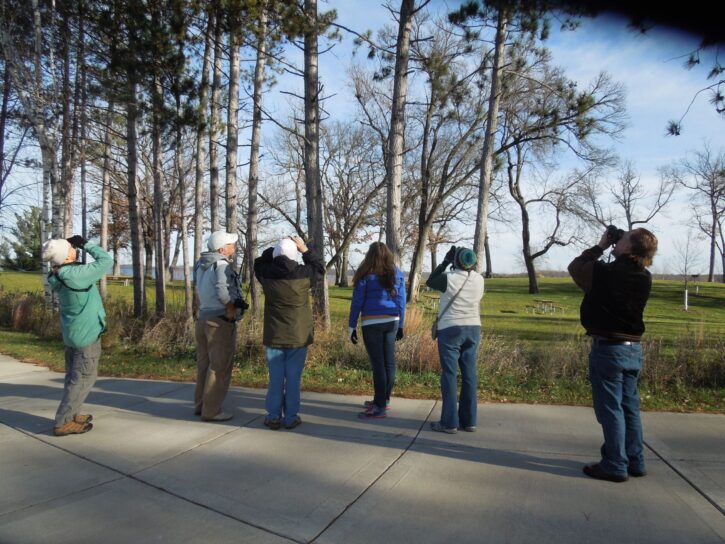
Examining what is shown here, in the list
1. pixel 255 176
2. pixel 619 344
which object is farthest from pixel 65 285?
pixel 255 176

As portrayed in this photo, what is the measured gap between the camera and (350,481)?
3.97 metres

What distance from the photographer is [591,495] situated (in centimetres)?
371

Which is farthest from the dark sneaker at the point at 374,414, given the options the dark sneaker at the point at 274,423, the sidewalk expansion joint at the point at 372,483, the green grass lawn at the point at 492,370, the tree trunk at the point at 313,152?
the tree trunk at the point at 313,152

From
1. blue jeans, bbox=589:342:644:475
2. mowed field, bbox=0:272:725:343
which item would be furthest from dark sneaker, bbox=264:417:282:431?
mowed field, bbox=0:272:725:343

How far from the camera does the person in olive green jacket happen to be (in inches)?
195

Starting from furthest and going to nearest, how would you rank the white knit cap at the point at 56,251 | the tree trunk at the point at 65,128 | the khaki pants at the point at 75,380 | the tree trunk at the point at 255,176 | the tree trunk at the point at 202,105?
the tree trunk at the point at 65,128, the tree trunk at the point at 255,176, the tree trunk at the point at 202,105, the khaki pants at the point at 75,380, the white knit cap at the point at 56,251

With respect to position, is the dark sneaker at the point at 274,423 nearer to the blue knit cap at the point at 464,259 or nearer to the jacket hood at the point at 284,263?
the jacket hood at the point at 284,263

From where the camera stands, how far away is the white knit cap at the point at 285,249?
5248 millimetres

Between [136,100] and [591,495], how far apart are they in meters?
12.8

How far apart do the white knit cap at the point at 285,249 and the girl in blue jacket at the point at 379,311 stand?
69 centimetres

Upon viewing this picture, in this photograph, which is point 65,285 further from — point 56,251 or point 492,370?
point 492,370

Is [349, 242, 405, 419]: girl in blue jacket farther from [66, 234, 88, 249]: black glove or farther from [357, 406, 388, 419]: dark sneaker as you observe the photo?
[66, 234, 88, 249]: black glove

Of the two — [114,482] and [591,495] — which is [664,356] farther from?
[114,482]

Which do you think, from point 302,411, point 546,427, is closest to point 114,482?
point 302,411
